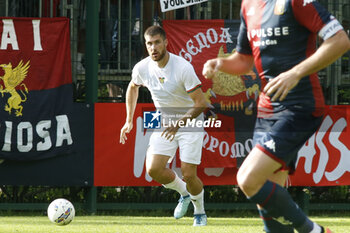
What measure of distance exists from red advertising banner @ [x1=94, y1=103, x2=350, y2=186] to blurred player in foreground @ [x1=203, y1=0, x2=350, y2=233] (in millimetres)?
5411

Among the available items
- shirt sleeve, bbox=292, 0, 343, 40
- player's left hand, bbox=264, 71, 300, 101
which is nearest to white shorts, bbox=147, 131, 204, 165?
shirt sleeve, bbox=292, 0, 343, 40

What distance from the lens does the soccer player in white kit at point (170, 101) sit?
28.3 ft

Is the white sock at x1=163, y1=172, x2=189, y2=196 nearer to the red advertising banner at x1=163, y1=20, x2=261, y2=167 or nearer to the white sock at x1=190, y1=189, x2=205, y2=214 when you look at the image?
the white sock at x1=190, y1=189, x2=205, y2=214

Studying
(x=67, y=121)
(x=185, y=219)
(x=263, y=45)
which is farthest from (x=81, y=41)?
(x=263, y=45)

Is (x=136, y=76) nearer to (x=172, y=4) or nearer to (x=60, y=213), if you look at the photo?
(x=60, y=213)

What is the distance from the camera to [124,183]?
1062 cm

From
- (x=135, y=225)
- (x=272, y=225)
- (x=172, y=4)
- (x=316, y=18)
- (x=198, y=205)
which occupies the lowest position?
(x=135, y=225)

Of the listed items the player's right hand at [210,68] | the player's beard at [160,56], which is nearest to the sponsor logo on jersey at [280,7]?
the player's right hand at [210,68]

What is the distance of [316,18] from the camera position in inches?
193

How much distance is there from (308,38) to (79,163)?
6087 millimetres

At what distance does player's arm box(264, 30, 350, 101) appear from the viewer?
4.59 meters

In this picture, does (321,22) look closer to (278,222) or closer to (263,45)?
(263,45)

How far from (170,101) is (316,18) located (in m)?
4.05

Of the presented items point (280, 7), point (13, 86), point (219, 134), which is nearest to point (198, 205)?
point (219, 134)
